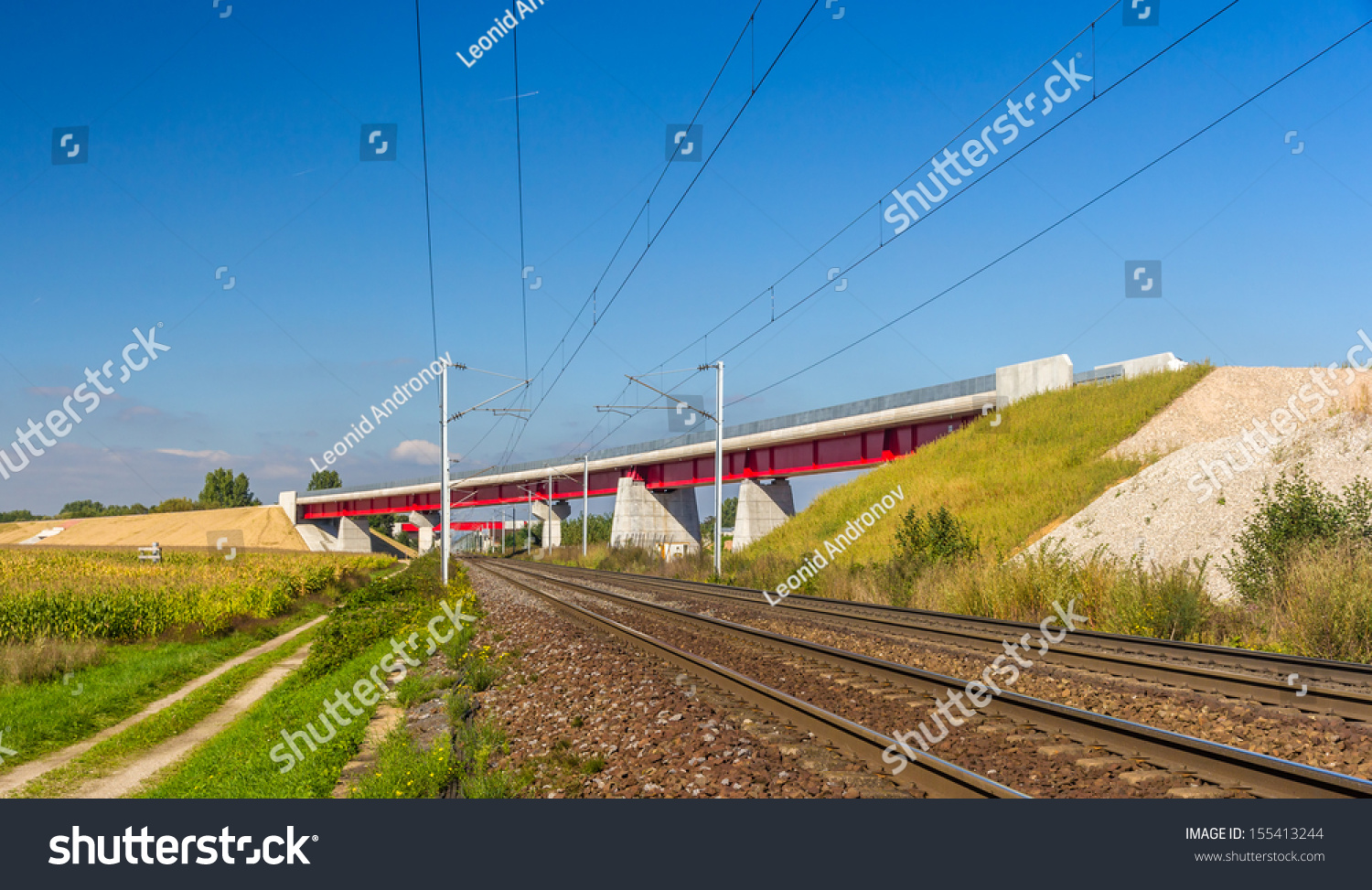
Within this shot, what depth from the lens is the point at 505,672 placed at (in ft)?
44.7

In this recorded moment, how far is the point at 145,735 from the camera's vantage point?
13875 millimetres

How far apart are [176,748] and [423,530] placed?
114513 mm

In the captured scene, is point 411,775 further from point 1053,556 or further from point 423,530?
point 423,530

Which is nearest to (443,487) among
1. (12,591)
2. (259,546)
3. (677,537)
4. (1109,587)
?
(12,591)

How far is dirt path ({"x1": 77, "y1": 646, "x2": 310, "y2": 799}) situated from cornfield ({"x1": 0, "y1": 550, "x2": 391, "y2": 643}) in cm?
636

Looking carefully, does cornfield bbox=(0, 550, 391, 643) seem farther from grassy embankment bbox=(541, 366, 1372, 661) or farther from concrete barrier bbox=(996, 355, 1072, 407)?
concrete barrier bbox=(996, 355, 1072, 407)

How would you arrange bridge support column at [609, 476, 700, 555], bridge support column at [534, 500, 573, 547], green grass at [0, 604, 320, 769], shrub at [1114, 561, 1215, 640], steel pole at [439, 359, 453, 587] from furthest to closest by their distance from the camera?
bridge support column at [534, 500, 573, 547] < bridge support column at [609, 476, 700, 555] < steel pole at [439, 359, 453, 587] < shrub at [1114, 561, 1215, 640] < green grass at [0, 604, 320, 769]

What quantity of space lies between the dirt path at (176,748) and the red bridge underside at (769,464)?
35.3 m

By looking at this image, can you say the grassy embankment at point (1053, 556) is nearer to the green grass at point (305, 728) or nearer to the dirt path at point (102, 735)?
the green grass at point (305, 728)

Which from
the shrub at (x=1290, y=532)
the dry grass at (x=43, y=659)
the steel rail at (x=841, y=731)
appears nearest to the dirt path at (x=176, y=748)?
the dry grass at (x=43, y=659)

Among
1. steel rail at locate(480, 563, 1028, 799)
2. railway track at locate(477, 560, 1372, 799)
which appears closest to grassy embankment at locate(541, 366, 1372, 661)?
railway track at locate(477, 560, 1372, 799)

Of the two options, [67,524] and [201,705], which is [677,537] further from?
[67,524]

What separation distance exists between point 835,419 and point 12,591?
38364 mm

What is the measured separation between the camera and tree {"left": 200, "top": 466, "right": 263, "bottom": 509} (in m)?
168
